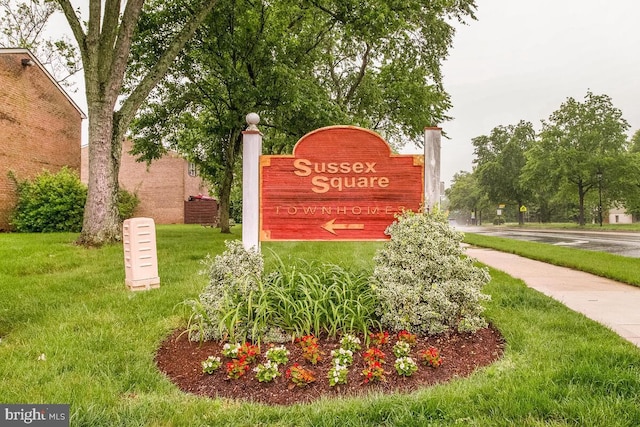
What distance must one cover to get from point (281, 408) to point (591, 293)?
17.2 ft

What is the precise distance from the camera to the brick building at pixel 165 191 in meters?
32.0

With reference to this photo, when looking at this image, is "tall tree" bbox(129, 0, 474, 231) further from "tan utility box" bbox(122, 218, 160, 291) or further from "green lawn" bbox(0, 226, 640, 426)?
"green lawn" bbox(0, 226, 640, 426)

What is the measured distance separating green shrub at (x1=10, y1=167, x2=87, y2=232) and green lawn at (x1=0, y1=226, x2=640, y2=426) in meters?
12.5

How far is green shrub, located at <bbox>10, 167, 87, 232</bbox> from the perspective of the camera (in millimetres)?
15656

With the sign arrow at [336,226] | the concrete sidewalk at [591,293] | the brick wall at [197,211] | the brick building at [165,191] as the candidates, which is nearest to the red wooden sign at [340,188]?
the sign arrow at [336,226]

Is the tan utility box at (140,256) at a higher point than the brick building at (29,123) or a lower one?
lower

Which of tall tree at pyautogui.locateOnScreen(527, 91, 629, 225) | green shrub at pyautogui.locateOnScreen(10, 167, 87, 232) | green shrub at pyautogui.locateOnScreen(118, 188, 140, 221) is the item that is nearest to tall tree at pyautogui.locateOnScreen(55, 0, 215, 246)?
green shrub at pyautogui.locateOnScreen(10, 167, 87, 232)

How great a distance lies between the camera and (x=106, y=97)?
9.63m

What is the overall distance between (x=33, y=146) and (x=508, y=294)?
19.1 metres

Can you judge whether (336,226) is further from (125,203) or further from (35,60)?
(35,60)

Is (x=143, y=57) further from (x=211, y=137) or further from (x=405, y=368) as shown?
(x=405, y=368)

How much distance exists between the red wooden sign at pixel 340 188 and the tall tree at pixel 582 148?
123 ft

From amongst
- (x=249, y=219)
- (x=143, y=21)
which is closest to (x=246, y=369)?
(x=249, y=219)

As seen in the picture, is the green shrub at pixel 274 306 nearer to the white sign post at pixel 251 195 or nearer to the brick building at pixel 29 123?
the white sign post at pixel 251 195
